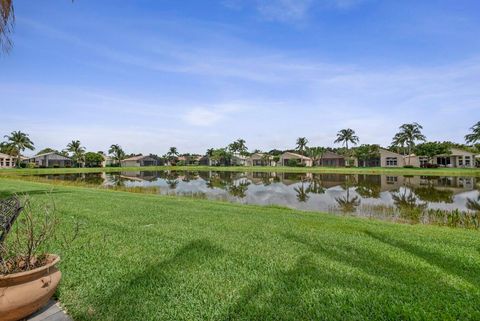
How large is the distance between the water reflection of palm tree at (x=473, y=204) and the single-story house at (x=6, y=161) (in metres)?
92.8

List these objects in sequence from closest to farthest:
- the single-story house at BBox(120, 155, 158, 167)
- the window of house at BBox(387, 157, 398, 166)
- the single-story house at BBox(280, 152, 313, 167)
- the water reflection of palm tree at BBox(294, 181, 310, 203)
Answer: the water reflection of palm tree at BBox(294, 181, 310, 203) < the window of house at BBox(387, 157, 398, 166) < the single-story house at BBox(280, 152, 313, 167) < the single-story house at BBox(120, 155, 158, 167)

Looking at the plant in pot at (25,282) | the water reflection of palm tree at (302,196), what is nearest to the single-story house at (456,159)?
the water reflection of palm tree at (302,196)

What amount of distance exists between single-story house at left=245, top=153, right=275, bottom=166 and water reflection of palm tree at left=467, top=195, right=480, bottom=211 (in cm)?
7149

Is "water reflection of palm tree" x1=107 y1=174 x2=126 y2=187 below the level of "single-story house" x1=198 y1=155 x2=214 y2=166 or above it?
below

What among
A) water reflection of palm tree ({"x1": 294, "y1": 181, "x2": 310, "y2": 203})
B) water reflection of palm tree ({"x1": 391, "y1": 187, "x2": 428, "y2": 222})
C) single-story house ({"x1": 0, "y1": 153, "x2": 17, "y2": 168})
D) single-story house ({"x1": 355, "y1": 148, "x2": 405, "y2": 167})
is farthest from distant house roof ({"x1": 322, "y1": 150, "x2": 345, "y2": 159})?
single-story house ({"x1": 0, "y1": 153, "x2": 17, "y2": 168})

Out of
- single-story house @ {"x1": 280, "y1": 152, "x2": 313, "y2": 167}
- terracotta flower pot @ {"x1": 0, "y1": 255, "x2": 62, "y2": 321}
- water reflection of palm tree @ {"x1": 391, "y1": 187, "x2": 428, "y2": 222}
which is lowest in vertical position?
water reflection of palm tree @ {"x1": 391, "y1": 187, "x2": 428, "y2": 222}

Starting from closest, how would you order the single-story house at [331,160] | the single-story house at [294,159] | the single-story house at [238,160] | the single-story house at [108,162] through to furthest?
the single-story house at [331,160] → the single-story house at [294,159] → the single-story house at [238,160] → the single-story house at [108,162]

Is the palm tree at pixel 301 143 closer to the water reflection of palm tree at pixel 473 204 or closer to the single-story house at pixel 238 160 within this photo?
the single-story house at pixel 238 160

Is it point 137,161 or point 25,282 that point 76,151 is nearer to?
point 137,161

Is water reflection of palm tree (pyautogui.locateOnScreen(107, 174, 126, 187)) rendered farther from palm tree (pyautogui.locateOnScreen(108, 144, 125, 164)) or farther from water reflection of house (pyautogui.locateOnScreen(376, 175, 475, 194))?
palm tree (pyautogui.locateOnScreen(108, 144, 125, 164))

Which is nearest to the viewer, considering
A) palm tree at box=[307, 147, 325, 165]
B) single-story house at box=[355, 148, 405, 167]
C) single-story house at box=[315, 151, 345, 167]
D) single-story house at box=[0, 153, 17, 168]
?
single-story house at box=[355, 148, 405, 167]

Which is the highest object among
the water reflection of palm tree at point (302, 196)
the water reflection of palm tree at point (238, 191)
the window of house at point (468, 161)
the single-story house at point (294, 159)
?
the single-story house at point (294, 159)

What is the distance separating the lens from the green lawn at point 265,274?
3.44 m

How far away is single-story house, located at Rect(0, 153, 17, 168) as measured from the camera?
7354 centimetres
